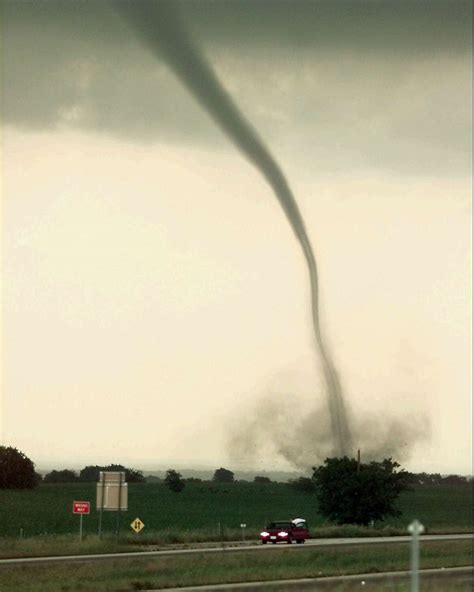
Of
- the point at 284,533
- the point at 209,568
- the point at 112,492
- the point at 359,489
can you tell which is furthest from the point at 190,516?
the point at 209,568

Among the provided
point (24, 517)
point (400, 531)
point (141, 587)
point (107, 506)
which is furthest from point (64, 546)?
point (24, 517)

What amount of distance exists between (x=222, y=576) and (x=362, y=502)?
Result: 57.5m

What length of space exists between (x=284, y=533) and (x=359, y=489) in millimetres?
25302

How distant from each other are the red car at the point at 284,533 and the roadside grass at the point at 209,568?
1269 centimetres

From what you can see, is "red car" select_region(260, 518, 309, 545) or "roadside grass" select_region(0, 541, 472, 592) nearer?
"roadside grass" select_region(0, 541, 472, 592)

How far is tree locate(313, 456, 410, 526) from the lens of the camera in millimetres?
106375

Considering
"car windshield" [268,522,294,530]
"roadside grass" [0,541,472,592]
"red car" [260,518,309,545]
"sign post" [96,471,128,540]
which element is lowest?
"roadside grass" [0,541,472,592]

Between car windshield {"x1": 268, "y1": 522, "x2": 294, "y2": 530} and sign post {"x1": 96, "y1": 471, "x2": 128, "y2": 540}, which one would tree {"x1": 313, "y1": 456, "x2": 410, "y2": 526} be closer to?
car windshield {"x1": 268, "y1": 522, "x2": 294, "y2": 530}

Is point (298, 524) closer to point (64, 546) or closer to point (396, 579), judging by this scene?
point (64, 546)

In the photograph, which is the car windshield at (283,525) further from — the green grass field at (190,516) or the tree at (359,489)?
the tree at (359,489)

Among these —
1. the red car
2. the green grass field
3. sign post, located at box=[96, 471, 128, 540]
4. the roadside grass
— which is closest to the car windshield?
the red car

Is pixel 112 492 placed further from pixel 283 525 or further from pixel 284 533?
pixel 283 525

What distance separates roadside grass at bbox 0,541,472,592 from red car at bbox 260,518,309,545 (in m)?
12.7

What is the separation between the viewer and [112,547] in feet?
235
